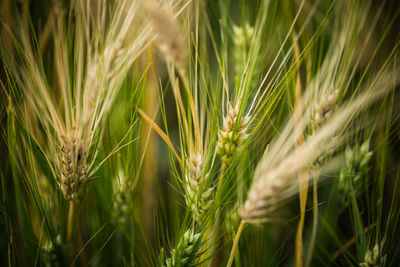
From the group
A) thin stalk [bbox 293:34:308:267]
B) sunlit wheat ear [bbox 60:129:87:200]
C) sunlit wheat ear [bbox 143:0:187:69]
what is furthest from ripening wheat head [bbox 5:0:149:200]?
thin stalk [bbox 293:34:308:267]

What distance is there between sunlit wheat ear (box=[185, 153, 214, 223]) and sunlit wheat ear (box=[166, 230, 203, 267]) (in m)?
0.03

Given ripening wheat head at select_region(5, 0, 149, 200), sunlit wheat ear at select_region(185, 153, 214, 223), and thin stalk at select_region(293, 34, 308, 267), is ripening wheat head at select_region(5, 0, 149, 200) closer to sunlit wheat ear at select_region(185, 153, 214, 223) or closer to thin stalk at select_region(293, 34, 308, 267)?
sunlit wheat ear at select_region(185, 153, 214, 223)

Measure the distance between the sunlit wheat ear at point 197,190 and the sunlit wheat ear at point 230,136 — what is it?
4cm

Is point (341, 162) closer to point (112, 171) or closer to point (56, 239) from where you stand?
point (112, 171)

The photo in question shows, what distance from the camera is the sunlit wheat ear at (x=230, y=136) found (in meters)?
0.41

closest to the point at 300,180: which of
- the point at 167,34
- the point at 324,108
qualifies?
the point at 324,108

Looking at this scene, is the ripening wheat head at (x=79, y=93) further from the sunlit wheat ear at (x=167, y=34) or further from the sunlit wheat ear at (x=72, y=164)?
the sunlit wheat ear at (x=167, y=34)

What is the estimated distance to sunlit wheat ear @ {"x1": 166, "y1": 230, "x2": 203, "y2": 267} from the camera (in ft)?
1.38

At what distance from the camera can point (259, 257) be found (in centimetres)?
53


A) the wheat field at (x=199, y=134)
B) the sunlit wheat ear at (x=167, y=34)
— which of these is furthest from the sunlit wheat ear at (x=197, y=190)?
the sunlit wheat ear at (x=167, y=34)

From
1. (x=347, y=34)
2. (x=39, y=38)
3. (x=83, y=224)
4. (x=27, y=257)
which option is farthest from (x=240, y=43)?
(x=27, y=257)

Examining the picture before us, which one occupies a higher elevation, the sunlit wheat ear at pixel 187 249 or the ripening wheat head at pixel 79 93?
the ripening wheat head at pixel 79 93

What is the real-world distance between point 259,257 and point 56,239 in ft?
1.26

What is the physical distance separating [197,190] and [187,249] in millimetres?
94
